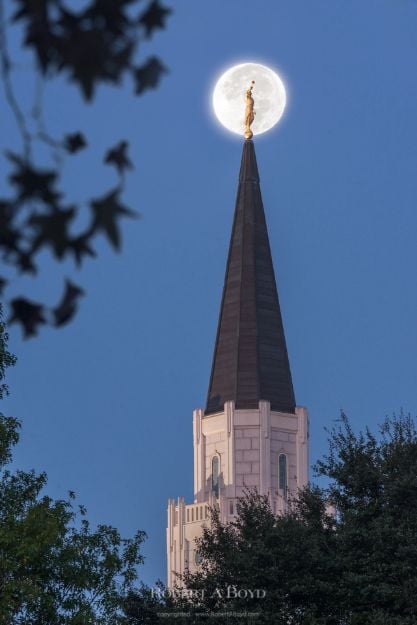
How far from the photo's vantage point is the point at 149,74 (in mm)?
6766

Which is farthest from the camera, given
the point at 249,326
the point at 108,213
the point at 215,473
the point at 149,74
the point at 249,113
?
the point at 249,113

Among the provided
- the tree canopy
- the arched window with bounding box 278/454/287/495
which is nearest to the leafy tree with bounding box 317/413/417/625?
the tree canopy

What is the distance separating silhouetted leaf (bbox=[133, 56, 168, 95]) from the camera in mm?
6703

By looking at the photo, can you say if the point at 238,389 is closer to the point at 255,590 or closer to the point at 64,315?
the point at 255,590

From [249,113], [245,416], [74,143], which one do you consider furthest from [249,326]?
[74,143]

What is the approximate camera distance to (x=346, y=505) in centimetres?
4741

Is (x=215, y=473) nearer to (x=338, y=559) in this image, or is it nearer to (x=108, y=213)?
(x=338, y=559)

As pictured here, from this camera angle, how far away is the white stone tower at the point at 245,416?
9544 centimetres

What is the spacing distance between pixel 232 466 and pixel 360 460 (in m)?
48.3

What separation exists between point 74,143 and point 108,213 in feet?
2.28

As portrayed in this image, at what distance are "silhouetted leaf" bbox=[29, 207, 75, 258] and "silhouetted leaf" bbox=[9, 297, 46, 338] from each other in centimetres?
41

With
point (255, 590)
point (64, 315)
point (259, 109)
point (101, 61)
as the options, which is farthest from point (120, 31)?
point (259, 109)

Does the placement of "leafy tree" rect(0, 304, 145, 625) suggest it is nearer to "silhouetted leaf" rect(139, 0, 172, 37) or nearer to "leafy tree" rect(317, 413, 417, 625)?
"leafy tree" rect(317, 413, 417, 625)

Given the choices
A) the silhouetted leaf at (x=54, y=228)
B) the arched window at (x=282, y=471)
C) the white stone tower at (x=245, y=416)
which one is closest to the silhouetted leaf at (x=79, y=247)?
the silhouetted leaf at (x=54, y=228)
